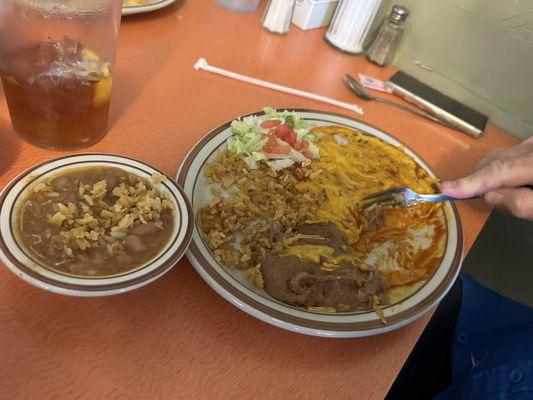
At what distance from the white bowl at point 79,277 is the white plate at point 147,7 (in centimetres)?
77

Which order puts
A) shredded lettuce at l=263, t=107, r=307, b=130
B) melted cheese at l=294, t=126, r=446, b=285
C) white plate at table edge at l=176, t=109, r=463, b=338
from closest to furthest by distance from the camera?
white plate at table edge at l=176, t=109, r=463, b=338 < melted cheese at l=294, t=126, r=446, b=285 < shredded lettuce at l=263, t=107, r=307, b=130

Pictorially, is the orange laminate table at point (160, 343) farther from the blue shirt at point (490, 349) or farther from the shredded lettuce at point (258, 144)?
the blue shirt at point (490, 349)

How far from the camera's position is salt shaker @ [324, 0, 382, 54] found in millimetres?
1652

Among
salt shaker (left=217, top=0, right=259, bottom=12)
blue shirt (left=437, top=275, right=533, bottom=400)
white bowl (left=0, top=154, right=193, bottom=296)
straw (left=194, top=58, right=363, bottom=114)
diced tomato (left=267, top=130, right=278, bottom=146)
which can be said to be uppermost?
white bowl (left=0, top=154, right=193, bottom=296)

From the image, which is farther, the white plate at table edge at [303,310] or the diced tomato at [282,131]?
the diced tomato at [282,131]

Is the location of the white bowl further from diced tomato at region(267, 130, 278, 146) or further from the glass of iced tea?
diced tomato at region(267, 130, 278, 146)

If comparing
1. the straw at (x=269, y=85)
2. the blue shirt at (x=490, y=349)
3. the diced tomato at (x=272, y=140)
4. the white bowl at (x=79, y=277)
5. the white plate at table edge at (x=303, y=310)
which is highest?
the white bowl at (x=79, y=277)

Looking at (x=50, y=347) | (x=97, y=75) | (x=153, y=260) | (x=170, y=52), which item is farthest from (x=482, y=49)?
(x=50, y=347)

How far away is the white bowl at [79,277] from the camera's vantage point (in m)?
0.60

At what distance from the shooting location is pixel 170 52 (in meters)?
1.41

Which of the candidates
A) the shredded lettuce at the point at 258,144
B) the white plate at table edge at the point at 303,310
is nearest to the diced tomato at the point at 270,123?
the shredded lettuce at the point at 258,144

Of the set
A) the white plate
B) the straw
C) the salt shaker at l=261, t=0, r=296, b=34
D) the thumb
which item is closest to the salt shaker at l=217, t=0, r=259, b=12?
the salt shaker at l=261, t=0, r=296, b=34

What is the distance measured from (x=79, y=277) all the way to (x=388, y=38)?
1.42 metres

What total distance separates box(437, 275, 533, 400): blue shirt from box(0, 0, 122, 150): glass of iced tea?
1.00 meters
